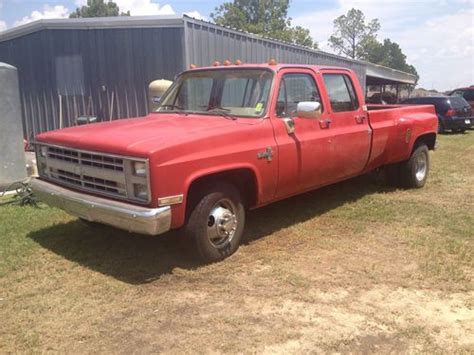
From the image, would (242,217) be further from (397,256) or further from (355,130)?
(355,130)

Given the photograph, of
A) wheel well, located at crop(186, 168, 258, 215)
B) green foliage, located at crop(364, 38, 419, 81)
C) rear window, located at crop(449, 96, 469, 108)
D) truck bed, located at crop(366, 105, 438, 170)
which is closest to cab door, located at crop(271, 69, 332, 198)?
wheel well, located at crop(186, 168, 258, 215)

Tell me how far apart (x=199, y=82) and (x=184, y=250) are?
2124 millimetres

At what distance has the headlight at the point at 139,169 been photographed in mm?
4195

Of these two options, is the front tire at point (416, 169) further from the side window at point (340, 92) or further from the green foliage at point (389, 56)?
the green foliage at point (389, 56)

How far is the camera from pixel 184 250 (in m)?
4.79

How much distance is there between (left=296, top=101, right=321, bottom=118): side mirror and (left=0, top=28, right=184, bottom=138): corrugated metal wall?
6.28 metres

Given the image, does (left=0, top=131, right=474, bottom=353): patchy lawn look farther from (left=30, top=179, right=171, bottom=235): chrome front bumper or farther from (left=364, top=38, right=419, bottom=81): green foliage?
(left=364, top=38, right=419, bottom=81): green foliage

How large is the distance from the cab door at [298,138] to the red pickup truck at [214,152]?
0.01 meters

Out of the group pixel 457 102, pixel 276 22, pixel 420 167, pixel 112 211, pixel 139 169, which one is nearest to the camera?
pixel 139 169

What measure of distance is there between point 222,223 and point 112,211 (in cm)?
106

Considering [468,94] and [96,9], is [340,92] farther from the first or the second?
[96,9]

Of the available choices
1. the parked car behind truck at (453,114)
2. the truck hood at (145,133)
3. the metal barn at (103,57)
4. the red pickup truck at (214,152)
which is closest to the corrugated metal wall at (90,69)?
the metal barn at (103,57)

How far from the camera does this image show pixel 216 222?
4.82 meters

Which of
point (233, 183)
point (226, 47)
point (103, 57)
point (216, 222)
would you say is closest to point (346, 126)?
point (233, 183)
